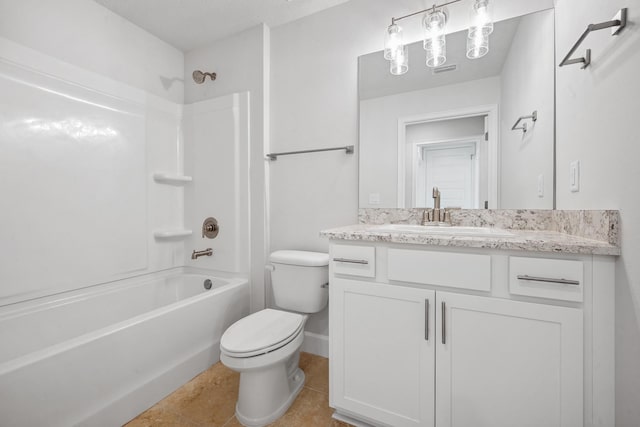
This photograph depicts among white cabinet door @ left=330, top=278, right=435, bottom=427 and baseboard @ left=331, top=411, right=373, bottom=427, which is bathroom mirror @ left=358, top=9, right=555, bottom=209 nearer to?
white cabinet door @ left=330, top=278, right=435, bottom=427

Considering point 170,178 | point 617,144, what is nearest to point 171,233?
point 170,178

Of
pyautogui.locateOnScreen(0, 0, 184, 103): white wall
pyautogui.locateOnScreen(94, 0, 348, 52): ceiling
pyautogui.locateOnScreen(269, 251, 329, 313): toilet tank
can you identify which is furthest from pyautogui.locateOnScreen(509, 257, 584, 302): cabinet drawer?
pyautogui.locateOnScreen(0, 0, 184, 103): white wall

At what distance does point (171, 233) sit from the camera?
2.18 m

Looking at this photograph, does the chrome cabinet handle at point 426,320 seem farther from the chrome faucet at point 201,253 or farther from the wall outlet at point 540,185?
the chrome faucet at point 201,253

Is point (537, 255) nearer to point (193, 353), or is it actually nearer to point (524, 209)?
point (524, 209)

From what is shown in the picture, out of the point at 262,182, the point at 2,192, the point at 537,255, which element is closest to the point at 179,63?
the point at 262,182

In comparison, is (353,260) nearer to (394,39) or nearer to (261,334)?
(261,334)

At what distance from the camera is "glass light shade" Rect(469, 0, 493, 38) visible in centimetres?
133

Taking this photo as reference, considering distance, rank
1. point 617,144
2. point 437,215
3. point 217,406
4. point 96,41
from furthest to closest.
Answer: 1. point 96,41
2. point 437,215
3. point 217,406
4. point 617,144

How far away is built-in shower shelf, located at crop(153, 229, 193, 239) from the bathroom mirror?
4.96 ft

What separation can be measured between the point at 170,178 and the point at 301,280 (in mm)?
1374

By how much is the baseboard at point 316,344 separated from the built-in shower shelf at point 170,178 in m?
1.57

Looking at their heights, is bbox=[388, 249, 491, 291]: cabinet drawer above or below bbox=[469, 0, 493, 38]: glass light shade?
below

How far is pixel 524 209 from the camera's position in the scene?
136 centimetres
